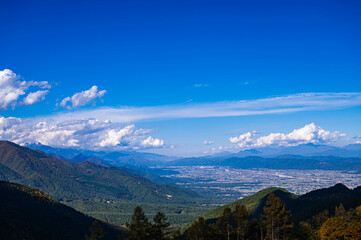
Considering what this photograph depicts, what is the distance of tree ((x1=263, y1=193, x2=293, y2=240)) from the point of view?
5273 cm

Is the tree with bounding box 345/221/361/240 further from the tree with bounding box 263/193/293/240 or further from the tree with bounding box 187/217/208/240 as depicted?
the tree with bounding box 187/217/208/240

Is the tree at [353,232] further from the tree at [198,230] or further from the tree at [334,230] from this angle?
the tree at [198,230]

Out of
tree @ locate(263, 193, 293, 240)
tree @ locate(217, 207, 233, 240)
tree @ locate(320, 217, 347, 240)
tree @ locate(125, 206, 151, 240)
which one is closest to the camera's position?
tree @ locate(125, 206, 151, 240)

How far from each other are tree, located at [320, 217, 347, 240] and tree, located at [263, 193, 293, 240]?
9772 mm

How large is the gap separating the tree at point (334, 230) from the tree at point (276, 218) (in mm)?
9772

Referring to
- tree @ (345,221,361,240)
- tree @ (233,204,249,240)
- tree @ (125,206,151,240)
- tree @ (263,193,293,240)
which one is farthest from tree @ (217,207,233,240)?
tree @ (345,221,361,240)

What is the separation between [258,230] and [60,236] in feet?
520

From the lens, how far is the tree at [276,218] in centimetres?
5273

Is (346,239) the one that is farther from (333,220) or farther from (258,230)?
(258,230)

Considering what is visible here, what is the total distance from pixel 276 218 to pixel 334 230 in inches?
574

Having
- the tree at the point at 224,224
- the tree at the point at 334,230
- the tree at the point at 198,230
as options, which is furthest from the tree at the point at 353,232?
the tree at the point at 198,230

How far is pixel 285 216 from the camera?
53062mm

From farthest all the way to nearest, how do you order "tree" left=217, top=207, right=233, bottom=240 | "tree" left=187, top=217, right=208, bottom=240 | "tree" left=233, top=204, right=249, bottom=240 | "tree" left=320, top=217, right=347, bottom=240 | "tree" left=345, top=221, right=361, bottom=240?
"tree" left=320, top=217, right=347, bottom=240
"tree" left=233, top=204, right=249, bottom=240
"tree" left=187, top=217, right=208, bottom=240
"tree" left=217, top=207, right=233, bottom=240
"tree" left=345, top=221, right=361, bottom=240

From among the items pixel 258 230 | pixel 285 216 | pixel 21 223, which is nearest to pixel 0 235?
pixel 21 223
